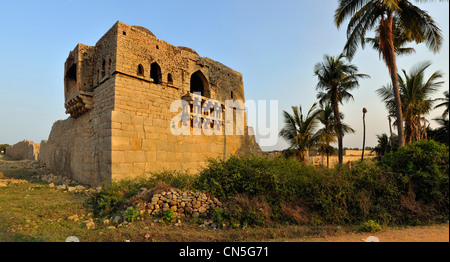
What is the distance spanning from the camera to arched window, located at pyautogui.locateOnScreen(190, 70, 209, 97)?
12.5 m

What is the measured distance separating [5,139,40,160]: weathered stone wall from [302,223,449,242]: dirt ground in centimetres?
2614

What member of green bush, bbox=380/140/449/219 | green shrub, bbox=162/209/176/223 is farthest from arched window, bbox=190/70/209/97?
green bush, bbox=380/140/449/219

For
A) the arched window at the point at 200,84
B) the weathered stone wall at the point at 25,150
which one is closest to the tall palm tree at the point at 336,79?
the arched window at the point at 200,84

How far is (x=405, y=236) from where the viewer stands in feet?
13.4

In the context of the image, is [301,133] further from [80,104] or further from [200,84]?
[80,104]

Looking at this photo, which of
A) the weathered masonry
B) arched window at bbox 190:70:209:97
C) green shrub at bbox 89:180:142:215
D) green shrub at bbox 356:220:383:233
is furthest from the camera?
arched window at bbox 190:70:209:97

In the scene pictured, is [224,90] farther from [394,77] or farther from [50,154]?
[50,154]

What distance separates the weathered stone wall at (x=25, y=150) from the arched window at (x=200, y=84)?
18282 millimetres

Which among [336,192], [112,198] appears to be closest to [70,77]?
[112,198]

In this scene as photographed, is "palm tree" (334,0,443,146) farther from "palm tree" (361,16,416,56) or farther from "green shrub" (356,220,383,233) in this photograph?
"green shrub" (356,220,383,233)

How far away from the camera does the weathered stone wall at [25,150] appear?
21375 millimetres

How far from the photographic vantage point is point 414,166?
5531 millimetres

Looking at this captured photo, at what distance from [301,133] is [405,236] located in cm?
972

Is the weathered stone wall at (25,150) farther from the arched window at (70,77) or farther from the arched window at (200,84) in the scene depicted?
the arched window at (200,84)
